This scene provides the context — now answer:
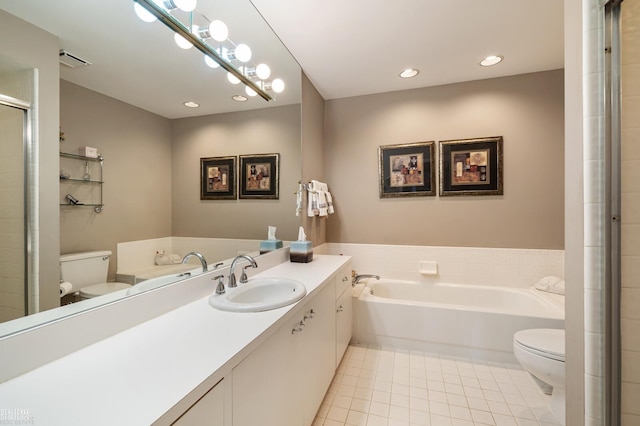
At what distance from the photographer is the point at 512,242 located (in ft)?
8.52

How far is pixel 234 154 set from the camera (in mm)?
1763

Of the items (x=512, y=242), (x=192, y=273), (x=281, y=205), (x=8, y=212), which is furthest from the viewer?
(x=512, y=242)

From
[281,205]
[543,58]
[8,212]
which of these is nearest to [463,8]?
[543,58]

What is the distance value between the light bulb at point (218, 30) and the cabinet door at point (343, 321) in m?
1.89

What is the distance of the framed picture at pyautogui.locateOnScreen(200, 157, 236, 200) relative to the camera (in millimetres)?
1586

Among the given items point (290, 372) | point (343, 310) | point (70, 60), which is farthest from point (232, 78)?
point (343, 310)

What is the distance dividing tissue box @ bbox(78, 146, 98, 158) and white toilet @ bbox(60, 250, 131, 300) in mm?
353

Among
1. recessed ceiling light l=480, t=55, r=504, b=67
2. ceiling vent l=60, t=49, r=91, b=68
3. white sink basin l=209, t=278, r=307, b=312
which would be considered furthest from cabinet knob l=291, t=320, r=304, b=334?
recessed ceiling light l=480, t=55, r=504, b=67

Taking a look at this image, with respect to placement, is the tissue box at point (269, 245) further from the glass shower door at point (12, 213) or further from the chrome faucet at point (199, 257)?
the glass shower door at point (12, 213)

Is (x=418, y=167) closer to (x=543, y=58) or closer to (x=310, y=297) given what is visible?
(x=543, y=58)

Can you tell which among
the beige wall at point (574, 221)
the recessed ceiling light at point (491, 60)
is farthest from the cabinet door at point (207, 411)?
the recessed ceiling light at point (491, 60)

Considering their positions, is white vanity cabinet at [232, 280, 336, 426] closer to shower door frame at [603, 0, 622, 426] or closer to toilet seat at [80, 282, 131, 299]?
toilet seat at [80, 282, 131, 299]

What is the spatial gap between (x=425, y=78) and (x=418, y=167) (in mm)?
872

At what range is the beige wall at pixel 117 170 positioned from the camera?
2.94 feet
